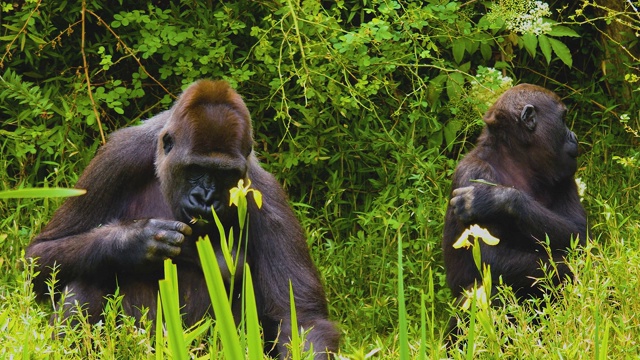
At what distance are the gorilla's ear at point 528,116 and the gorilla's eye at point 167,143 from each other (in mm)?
1854

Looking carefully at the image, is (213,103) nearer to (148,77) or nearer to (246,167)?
Result: (246,167)

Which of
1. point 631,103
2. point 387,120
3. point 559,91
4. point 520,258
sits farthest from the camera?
point 559,91

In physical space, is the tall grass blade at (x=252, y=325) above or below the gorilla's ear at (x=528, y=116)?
above

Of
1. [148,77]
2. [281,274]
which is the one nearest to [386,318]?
[281,274]

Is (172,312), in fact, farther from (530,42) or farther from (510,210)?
(530,42)

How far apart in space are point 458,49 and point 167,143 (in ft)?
7.82

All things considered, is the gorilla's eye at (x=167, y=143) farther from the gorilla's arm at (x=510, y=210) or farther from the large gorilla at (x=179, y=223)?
the gorilla's arm at (x=510, y=210)

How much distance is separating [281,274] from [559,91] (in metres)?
3.30

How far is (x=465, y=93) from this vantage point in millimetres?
5742

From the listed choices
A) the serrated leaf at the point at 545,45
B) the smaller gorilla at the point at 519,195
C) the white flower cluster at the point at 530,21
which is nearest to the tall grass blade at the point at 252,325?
the smaller gorilla at the point at 519,195

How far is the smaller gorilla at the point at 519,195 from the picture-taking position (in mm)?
4781

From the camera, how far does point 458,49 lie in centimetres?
596

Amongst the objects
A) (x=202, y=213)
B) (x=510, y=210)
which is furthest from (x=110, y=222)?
(x=510, y=210)

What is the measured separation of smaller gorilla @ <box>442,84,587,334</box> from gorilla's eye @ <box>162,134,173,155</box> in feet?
4.65
